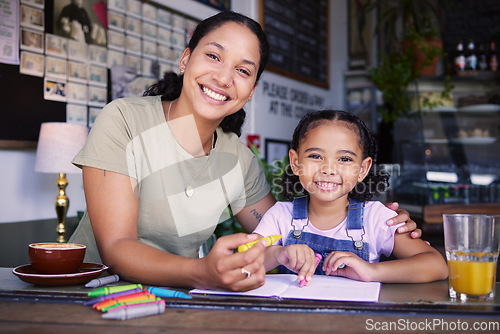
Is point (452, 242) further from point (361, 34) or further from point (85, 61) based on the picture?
point (361, 34)

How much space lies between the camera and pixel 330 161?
152 centimetres

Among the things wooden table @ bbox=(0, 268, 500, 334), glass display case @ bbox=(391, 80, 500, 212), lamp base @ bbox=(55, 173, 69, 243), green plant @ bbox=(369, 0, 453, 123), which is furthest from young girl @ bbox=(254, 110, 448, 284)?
green plant @ bbox=(369, 0, 453, 123)

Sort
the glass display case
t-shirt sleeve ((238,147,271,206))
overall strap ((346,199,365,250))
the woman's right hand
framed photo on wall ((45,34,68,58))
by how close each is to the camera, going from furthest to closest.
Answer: the glass display case < framed photo on wall ((45,34,68,58)) < t-shirt sleeve ((238,147,271,206)) < overall strap ((346,199,365,250)) < the woman's right hand

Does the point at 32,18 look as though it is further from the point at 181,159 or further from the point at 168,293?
the point at 168,293

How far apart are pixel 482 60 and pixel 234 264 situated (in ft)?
12.5

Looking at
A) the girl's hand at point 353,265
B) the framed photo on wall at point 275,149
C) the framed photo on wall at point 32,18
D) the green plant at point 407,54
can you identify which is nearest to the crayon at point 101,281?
the girl's hand at point 353,265

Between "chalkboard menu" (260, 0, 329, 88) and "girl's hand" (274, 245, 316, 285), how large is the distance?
3.10m

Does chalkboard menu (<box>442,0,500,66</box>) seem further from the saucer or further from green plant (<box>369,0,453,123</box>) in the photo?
the saucer

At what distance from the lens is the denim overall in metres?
1.44

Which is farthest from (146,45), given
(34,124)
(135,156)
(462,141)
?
(462,141)

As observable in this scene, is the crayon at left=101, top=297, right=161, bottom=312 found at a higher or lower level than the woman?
lower

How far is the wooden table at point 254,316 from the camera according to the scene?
0.74 m

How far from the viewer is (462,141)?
350cm

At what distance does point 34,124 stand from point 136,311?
2018 millimetres
